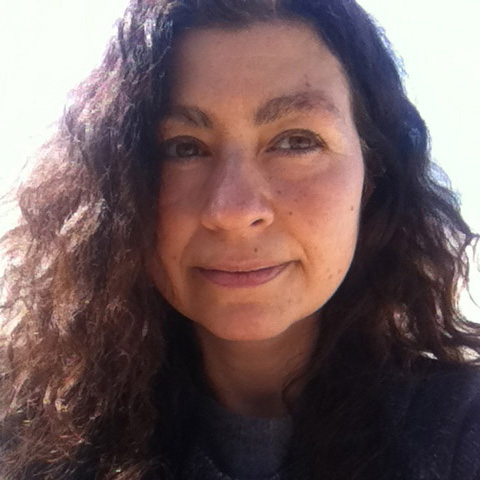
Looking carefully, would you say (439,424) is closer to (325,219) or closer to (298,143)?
(325,219)

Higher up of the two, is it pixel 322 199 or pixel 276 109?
pixel 276 109

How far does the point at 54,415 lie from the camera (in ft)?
5.83

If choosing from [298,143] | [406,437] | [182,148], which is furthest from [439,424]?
[182,148]

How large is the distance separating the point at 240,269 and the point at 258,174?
9.0 inches

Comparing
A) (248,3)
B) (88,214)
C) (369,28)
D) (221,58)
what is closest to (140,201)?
(88,214)

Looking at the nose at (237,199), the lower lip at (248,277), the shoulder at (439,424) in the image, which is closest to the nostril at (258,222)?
the nose at (237,199)

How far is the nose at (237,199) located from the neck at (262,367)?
450 millimetres

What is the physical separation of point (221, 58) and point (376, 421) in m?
0.95

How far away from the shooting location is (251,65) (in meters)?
1.59

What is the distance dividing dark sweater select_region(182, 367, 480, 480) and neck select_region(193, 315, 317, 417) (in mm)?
87

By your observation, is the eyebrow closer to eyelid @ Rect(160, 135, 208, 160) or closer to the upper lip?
eyelid @ Rect(160, 135, 208, 160)

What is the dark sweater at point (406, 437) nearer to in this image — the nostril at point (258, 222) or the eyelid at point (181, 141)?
the nostril at point (258, 222)

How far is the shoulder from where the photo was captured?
58.4 inches

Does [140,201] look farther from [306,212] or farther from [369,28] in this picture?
[369,28]
